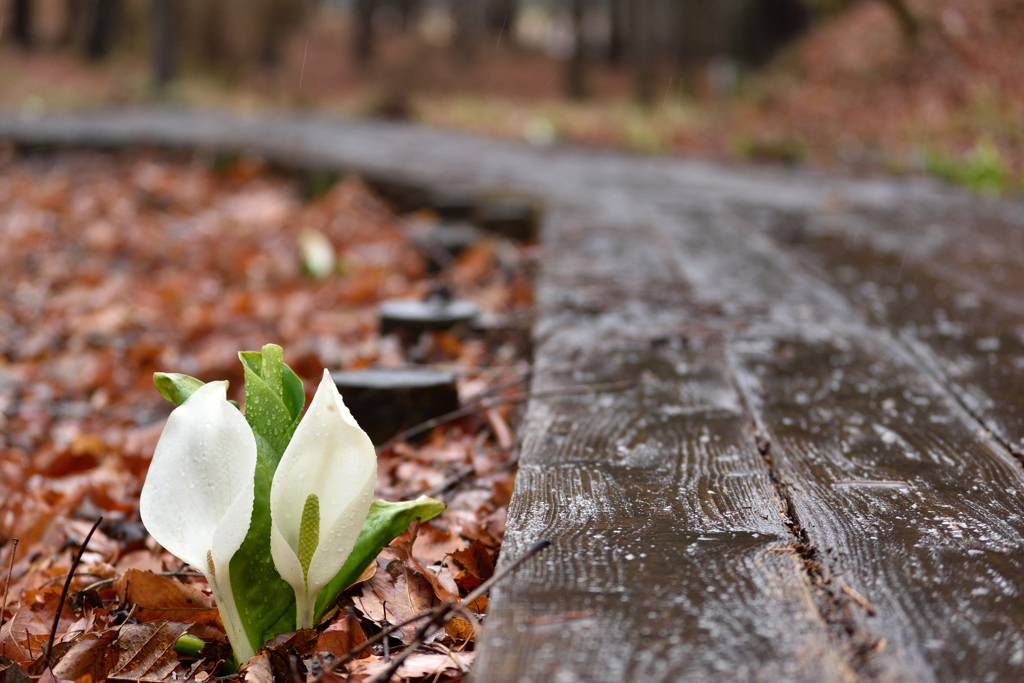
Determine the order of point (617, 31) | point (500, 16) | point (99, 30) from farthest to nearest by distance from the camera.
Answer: point (500, 16)
point (617, 31)
point (99, 30)

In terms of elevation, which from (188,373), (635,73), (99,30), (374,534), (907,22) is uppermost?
(907,22)

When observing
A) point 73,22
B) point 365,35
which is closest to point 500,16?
point 365,35

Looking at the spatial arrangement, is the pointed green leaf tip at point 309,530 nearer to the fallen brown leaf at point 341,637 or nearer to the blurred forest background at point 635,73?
the fallen brown leaf at point 341,637

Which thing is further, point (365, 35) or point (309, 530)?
point (365, 35)

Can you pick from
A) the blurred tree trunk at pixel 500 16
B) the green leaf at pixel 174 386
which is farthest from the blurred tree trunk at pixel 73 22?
the green leaf at pixel 174 386

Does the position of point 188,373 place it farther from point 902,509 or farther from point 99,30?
point 99,30

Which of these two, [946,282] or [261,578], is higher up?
[946,282]

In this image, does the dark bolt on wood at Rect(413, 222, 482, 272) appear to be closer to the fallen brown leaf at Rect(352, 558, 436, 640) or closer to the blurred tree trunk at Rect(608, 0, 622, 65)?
the fallen brown leaf at Rect(352, 558, 436, 640)

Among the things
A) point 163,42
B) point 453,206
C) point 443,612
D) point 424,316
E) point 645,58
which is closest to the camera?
point 443,612
